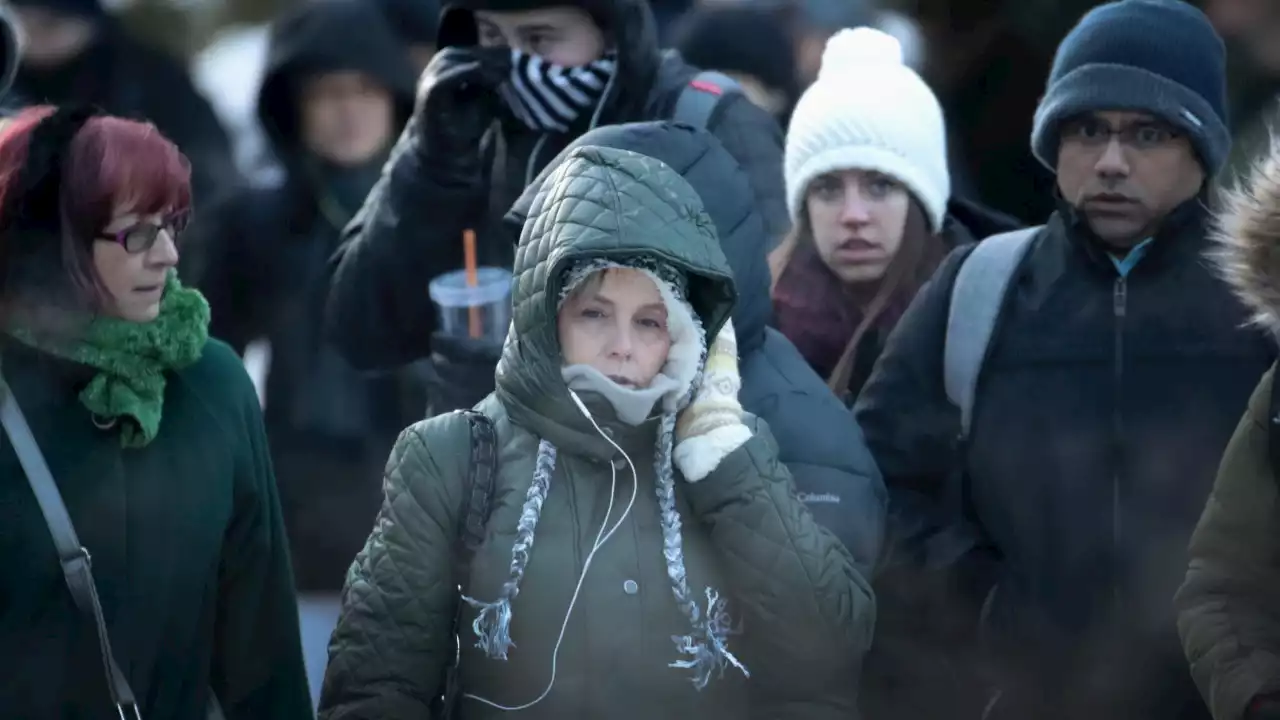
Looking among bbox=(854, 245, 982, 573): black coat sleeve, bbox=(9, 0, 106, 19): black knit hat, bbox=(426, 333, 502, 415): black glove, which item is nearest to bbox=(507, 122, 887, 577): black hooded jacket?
bbox=(854, 245, 982, 573): black coat sleeve

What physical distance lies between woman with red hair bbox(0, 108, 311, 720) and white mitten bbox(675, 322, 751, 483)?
0.96m

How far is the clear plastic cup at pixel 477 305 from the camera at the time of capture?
15.5ft

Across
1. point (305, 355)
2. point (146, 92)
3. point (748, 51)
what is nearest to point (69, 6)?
point (146, 92)

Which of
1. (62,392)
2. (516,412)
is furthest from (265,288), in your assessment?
(516,412)

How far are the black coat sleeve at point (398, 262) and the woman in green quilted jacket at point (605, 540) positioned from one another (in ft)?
3.79

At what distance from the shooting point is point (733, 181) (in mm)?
4168

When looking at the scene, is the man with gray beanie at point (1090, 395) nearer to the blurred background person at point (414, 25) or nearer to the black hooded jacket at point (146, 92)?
the blurred background person at point (414, 25)

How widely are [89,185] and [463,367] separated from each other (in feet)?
3.36

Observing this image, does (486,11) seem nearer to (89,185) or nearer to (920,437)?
(89,185)

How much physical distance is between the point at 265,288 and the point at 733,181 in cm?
262

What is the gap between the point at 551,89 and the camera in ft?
15.7

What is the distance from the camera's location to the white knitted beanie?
527 centimetres

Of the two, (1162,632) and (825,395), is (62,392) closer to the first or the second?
(825,395)

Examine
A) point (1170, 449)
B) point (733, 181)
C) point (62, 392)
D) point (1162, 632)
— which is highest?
point (733, 181)
